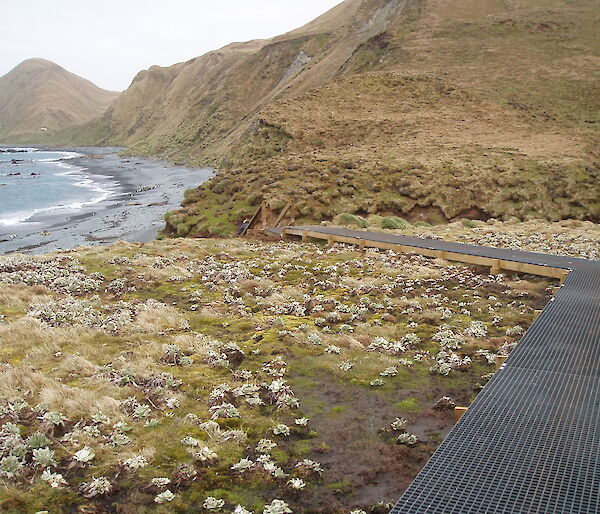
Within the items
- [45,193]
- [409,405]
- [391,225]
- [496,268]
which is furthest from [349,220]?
[45,193]

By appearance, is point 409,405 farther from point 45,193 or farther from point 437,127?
point 45,193

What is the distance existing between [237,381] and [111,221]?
4936 centimetres

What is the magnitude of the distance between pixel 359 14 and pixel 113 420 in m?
157

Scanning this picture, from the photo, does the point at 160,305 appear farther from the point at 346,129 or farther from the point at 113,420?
the point at 346,129

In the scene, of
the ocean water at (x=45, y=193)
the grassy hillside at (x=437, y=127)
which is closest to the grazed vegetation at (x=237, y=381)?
the grassy hillside at (x=437, y=127)

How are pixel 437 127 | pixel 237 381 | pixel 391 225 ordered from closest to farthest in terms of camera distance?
pixel 237 381 → pixel 391 225 → pixel 437 127

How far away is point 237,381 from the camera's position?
37.2 feet

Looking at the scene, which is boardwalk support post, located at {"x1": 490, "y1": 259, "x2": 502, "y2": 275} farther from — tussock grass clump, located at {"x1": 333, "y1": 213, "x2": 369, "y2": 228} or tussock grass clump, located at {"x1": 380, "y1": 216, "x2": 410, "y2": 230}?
tussock grass clump, located at {"x1": 333, "y1": 213, "x2": 369, "y2": 228}

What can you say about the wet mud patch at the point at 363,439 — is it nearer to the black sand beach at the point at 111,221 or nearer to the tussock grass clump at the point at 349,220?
the tussock grass clump at the point at 349,220

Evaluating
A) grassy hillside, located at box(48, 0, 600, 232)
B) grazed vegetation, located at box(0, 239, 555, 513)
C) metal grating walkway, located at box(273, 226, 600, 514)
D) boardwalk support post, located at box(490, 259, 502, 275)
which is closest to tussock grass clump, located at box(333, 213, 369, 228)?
grassy hillside, located at box(48, 0, 600, 232)

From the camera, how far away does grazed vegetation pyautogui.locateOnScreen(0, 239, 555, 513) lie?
790 cm

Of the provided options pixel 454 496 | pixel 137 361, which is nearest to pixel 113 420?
pixel 137 361

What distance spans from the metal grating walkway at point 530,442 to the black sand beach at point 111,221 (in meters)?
39.6

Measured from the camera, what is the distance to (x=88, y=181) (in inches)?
4099
